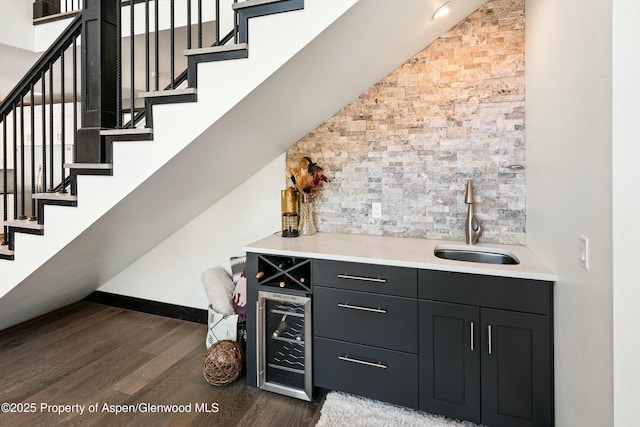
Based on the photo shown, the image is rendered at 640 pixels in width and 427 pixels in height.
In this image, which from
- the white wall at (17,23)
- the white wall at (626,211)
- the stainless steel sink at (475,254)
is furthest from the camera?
the white wall at (17,23)

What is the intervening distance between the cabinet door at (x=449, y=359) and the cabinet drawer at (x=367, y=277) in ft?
0.43

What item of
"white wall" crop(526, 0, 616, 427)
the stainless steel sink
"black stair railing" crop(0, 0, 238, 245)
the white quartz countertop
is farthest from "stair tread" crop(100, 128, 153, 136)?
"white wall" crop(526, 0, 616, 427)

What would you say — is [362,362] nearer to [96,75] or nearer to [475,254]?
[475,254]

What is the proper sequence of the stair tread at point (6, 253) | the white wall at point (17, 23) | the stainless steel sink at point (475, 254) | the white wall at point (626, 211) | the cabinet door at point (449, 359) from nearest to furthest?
the white wall at point (626, 211)
the cabinet door at point (449, 359)
the stainless steel sink at point (475, 254)
the stair tread at point (6, 253)
the white wall at point (17, 23)

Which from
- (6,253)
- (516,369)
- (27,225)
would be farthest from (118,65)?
(516,369)

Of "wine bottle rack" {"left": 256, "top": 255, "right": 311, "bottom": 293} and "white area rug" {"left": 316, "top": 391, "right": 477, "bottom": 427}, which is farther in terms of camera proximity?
"wine bottle rack" {"left": 256, "top": 255, "right": 311, "bottom": 293}

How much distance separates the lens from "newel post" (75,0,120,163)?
6.75 ft

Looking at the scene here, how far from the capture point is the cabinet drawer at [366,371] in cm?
187

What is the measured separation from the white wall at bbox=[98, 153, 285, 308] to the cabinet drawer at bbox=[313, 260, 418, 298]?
0.95 metres

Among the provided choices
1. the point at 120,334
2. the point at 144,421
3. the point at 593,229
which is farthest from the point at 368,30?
the point at 120,334

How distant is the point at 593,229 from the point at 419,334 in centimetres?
100

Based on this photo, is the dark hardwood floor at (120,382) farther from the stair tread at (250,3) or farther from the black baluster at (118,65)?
the stair tread at (250,3)

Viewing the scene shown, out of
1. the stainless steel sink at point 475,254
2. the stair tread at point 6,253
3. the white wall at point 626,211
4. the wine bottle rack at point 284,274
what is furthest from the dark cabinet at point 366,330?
the stair tread at point 6,253

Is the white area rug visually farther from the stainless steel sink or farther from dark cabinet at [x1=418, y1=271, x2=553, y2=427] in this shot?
the stainless steel sink
